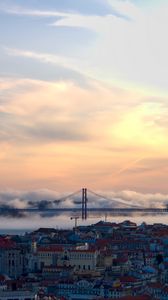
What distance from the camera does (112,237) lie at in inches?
2013

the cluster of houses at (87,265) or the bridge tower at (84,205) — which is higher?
the bridge tower at (84,205)

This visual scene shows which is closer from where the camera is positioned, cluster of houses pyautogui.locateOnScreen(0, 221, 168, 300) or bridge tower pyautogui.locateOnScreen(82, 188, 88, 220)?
cluster of houses pyautogui.locateOnScreen(0, 221, 168, 300)

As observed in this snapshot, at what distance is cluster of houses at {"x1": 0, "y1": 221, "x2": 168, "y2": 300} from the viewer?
30938mm

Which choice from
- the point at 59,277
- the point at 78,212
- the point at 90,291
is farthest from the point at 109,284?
the point at 78,212

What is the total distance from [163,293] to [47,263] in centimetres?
1016

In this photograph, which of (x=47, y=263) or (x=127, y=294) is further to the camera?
(x=47, y=263)

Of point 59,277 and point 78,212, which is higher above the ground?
point 78,212

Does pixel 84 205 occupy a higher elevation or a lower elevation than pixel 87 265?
higher

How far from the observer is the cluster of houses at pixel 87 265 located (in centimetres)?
3094

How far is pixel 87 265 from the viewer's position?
3941 centimetres

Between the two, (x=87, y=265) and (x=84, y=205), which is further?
(x=84, y=205)

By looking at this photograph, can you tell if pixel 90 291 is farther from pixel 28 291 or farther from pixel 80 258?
pixel 80 258

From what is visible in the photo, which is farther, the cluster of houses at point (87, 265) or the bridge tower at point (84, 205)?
the bridge tower at point (84, 205)

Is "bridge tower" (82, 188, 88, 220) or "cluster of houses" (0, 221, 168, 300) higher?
"bridge tower" (82, 188, 88, 220)
